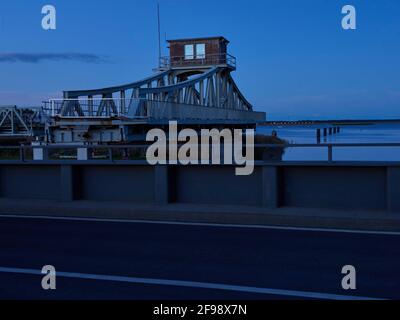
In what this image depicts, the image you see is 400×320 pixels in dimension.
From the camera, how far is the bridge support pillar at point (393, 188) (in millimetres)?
9969

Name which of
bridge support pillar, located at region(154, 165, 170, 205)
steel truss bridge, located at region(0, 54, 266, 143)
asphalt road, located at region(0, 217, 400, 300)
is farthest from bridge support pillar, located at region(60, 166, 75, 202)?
steel truss bridge, located at region(0, 54, 266, 143)

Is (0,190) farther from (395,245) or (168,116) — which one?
(168,116)

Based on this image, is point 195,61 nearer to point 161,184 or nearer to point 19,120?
point 19,120

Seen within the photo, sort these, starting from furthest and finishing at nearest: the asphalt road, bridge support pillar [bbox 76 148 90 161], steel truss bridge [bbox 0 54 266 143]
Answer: steel truss bridge [bbox 0 54 266 143] → bridge support pillar [bbox 76 148 90 161] → the asphalt road

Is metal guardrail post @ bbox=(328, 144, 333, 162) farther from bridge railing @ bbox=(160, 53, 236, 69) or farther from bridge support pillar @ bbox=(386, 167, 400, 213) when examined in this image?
bridge railing @ bbox=(160, 53, 236, 69)

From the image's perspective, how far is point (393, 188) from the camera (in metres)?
10.0

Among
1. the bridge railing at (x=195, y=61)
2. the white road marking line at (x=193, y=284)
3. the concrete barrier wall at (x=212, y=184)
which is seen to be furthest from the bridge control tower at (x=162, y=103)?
the white road marking line at (x=193, y=284)

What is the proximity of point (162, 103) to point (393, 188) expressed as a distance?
3864 cm

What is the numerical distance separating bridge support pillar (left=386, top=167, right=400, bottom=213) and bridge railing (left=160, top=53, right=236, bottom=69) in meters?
64.3

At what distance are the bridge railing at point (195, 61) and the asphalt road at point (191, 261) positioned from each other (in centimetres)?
6376

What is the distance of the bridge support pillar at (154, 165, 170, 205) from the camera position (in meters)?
11.4

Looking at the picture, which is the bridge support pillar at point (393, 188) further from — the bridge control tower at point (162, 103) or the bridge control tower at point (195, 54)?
the bridge control tower at point (195, 54)

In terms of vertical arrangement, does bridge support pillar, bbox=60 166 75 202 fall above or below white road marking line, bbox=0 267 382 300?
above
